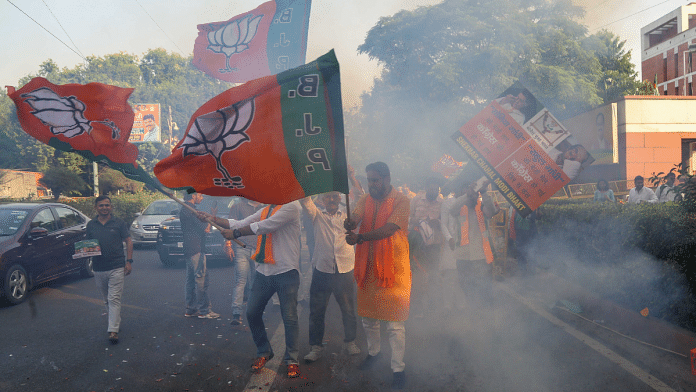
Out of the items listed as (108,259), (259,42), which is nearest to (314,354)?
(108,259)

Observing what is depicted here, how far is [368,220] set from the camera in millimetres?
4816

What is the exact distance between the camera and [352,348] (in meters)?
5.48

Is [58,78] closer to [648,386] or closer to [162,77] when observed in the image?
[162,77]

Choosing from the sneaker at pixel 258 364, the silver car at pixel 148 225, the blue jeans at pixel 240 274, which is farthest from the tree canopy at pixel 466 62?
the sneaker at pixel 258 364

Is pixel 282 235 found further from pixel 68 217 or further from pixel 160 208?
pixel 160 208

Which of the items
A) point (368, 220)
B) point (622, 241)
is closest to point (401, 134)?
point (622, 241)

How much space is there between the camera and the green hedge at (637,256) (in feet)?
18.0

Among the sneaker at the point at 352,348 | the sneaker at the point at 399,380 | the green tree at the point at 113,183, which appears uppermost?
the green tree at the point at 113,183

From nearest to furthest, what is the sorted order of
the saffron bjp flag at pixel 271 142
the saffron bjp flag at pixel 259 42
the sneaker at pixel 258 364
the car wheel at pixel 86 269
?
the saffron bjp flag at pixel 271 142
the sneaker at pixel 258 364
the saffron bjp flag at pixel 259 42
the car wheel at pixel 86 269

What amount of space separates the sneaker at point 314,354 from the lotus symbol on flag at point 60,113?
2.65m

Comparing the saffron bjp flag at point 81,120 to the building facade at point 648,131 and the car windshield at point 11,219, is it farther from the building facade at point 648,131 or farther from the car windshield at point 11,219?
the building facade at point 648,131

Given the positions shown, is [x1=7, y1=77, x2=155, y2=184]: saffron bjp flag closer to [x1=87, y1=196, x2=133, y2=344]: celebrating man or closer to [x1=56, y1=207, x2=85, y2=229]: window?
[x1=87, y1=196, x2=133, y2=344]: celebrating man

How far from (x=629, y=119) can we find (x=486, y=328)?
76.4 feet

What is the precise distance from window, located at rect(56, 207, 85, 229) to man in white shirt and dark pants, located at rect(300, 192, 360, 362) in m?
6.26
